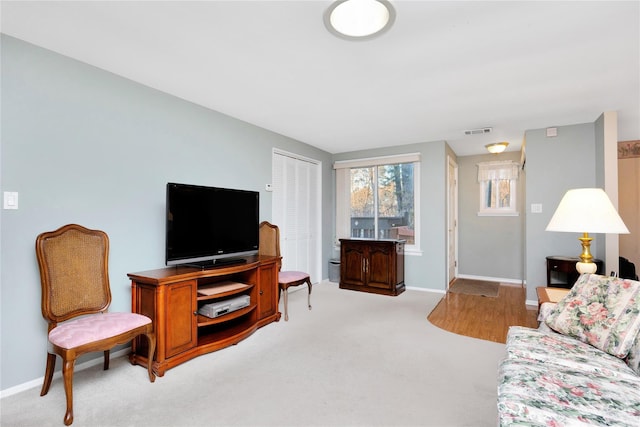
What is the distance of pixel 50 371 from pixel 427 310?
364 cm

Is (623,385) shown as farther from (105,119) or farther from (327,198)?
(327,198)

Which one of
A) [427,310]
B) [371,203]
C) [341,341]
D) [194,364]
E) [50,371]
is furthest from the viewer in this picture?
[371,203]

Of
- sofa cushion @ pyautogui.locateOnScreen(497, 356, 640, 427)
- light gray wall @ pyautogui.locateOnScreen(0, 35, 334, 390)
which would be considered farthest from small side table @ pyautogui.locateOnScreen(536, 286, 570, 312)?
light gray wall @ pyautogui.locateOnScreen(0, 35, 334, 390)

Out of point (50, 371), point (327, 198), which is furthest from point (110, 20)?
point (327, 198)

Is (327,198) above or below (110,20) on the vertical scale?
below

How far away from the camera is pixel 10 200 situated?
202 cm

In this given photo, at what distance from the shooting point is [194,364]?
2432 millimetres

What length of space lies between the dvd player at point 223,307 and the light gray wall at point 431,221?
9.93 ft

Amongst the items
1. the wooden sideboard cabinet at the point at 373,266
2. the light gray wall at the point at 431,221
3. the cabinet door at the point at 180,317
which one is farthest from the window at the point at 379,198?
A: the cabinet door at the point at 180,317

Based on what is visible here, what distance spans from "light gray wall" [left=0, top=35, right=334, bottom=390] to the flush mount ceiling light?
1910 millimetres

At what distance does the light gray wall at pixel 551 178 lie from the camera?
3840 millimetres

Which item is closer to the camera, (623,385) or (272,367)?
(623,385)

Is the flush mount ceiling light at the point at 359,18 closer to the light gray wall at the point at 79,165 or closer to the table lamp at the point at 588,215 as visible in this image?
the table lamp at the point at 588,215

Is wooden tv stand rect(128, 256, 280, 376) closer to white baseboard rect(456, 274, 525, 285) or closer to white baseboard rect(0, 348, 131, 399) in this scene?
white baseboard rect(0, 348, 131, 399)
